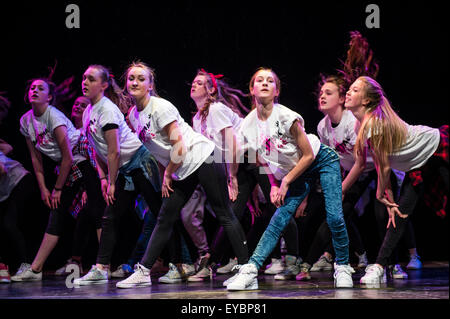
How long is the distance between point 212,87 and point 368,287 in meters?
2.02

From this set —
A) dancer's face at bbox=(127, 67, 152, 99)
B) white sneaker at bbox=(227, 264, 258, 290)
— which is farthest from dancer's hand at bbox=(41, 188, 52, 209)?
white sneaker at bbox=(227, 264, 258, 290)

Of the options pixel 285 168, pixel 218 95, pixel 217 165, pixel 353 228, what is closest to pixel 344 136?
pixel 353 228

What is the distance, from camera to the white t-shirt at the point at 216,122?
4.51m

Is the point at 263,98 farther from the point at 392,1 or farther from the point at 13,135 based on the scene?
the point at 13,135

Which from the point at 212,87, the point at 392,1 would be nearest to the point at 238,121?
the point at 212,87

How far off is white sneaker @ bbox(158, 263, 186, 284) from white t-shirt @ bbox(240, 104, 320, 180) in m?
1.02

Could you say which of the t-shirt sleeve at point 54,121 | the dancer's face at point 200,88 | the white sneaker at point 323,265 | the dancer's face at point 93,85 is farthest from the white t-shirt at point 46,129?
the white sneaker at point 323,265

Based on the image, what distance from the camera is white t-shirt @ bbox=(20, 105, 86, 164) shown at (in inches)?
181

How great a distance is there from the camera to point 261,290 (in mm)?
3436

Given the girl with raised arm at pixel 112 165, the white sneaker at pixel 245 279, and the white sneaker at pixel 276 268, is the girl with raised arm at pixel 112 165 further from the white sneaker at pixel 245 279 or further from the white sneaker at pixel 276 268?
the white sneaker at pixel 276 268

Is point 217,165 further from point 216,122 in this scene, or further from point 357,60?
point 357,60

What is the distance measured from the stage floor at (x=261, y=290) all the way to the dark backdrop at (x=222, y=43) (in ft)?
6.38

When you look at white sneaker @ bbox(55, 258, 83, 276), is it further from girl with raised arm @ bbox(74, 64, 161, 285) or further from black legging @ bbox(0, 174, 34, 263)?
girl with raised arm @ bbox(74, 64, 161, 285)

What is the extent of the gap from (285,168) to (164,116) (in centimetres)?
87
